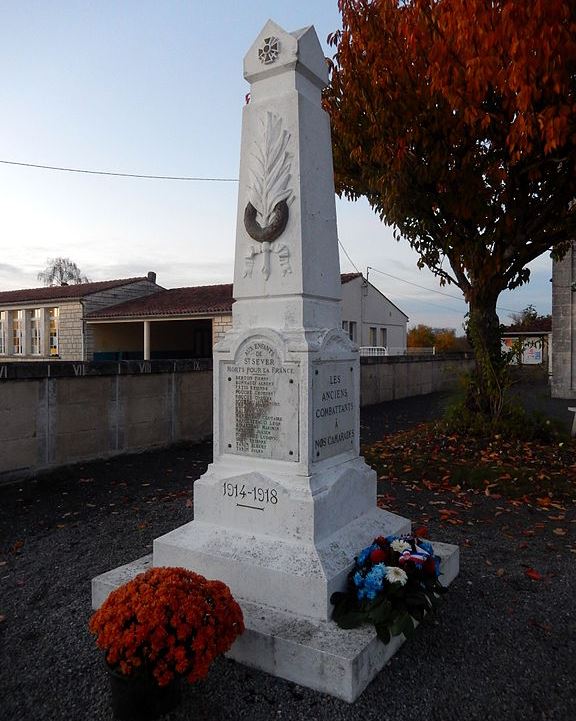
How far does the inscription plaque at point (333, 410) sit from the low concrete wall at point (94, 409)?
5354mm

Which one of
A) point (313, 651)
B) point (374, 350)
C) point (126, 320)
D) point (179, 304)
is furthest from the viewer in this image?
point (374, 350)

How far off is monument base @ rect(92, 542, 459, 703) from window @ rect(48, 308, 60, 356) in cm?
2569

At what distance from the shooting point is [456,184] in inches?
336

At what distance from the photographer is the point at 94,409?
8641 millimetres

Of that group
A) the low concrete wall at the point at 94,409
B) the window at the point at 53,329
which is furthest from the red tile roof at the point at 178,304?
the low concrete wall at the point at 94,409

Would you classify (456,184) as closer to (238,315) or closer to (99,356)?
(238,315)

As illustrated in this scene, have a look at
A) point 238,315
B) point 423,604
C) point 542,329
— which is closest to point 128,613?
point 423,604

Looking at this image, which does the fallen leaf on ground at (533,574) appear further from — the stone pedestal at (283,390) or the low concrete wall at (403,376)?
the low concrete wall at (403,376)

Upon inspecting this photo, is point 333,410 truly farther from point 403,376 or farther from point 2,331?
point 2,331

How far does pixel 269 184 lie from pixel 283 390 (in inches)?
58.5

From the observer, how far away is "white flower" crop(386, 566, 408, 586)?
313 centimetres

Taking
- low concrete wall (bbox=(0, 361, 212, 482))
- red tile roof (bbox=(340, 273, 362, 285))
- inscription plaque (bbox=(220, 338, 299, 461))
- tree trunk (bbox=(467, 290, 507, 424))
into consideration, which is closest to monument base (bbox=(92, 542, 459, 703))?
inscription plaque (bbox=(220, 338, 299, 461))

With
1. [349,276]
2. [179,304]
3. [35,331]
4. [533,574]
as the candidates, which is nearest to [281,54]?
[533,574]

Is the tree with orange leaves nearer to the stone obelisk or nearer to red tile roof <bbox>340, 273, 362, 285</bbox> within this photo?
the stone obelisk
